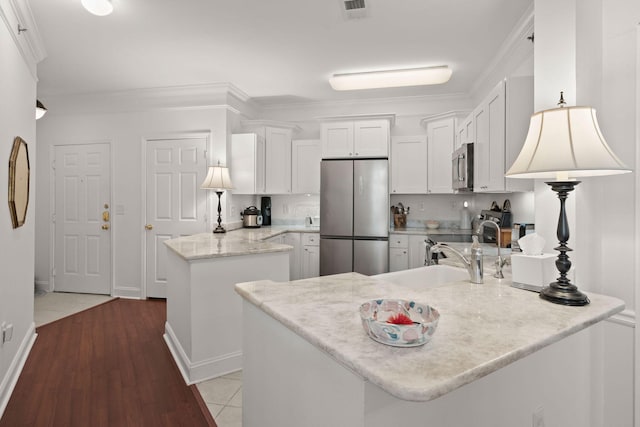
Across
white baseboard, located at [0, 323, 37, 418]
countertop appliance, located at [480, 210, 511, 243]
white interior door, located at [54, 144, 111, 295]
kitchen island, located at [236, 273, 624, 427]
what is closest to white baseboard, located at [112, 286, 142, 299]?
white interior door, located at [54, 144, 111, 295]

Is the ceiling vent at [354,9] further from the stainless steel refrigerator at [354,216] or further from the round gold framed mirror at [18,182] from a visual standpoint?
the round gold framed mirror at [18,182]

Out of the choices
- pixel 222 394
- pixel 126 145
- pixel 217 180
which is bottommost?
pixel 222 394

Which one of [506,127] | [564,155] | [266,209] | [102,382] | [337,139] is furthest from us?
[266,209]

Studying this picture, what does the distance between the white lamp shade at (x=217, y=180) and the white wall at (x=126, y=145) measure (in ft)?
1.59

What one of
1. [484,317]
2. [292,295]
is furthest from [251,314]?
[484,317]

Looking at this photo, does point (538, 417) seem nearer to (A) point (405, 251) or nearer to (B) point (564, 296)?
(B) point (564, 296)

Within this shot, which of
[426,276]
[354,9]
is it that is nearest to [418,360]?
[426,276]

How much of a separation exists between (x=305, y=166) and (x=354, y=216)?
1097 mm

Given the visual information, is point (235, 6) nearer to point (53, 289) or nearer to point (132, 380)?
point (132, 380)

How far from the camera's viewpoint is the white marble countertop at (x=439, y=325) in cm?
73

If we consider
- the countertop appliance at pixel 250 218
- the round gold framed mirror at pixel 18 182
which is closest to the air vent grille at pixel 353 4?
the round gold framed mirror at pixel 18 182

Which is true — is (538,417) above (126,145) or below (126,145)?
below

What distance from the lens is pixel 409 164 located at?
15.0 feet

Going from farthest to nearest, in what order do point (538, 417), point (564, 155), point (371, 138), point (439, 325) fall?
point (371, 138) → point (538, 417) → point (564, 155) → point (439, 325)
